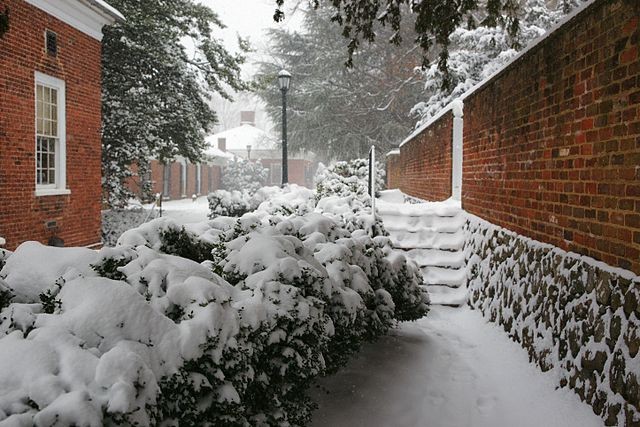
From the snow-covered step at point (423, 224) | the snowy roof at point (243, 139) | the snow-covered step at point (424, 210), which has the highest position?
the snowy roof at point (243, 139)

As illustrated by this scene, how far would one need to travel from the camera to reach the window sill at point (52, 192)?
32.8ft

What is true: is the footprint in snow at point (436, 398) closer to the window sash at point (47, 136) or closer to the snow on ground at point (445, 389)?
the snow on ground at point (445, 389)

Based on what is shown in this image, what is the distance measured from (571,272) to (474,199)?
12.6ft

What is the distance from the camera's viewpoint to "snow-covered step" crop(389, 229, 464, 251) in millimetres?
7988

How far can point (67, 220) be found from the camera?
11.0 meters

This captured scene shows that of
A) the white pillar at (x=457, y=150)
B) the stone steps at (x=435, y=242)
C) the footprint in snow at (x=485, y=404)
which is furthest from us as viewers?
the white pillar at (x=457, y=150)

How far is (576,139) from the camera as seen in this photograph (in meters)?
3.95

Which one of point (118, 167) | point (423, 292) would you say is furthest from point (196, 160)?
point (423, 292)

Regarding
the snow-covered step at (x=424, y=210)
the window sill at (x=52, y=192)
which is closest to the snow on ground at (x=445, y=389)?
the snow-covered step at (x=424, y=210)

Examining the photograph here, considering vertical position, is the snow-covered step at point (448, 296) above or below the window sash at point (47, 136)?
below

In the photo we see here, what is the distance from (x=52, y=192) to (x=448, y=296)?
7412 mm

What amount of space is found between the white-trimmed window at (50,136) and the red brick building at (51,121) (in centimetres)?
2

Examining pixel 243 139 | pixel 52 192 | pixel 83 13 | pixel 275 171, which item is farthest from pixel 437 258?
pixel 243 139

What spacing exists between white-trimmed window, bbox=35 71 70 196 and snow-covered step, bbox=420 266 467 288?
273 inches
